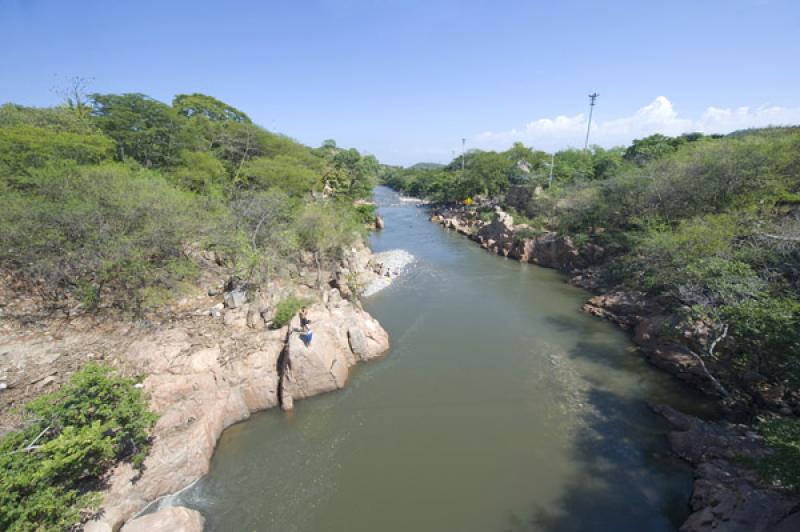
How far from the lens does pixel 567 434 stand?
9.96 metres

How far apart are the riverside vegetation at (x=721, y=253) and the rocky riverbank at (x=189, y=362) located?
11.0 meters

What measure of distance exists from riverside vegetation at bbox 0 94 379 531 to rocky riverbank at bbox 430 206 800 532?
1223 cm

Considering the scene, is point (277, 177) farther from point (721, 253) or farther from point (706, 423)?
point (706, 423)

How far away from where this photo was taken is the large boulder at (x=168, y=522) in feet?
21.9

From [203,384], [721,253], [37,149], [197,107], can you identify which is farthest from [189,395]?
[197,107]

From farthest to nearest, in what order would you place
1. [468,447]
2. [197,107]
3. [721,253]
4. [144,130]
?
1. [197,107]
2. [144,130]
3. [721,253]
4. [468,447]

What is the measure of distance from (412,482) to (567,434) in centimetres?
490

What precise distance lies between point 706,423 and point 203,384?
14.7 metres

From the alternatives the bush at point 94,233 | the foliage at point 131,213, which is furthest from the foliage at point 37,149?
the bush at point 94,233

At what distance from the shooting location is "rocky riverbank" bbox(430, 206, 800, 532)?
6340 mm

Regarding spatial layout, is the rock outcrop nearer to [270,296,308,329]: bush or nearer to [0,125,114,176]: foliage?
[270,296,308,329]: bush

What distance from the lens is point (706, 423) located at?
9.70 m

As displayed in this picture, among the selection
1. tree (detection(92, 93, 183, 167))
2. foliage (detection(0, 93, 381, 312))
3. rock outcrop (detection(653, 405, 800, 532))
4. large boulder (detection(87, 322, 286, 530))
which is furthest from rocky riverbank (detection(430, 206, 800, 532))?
tree (detection(92, 93, 183, 167))

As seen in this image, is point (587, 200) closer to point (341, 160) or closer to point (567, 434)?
point (567, 434)
